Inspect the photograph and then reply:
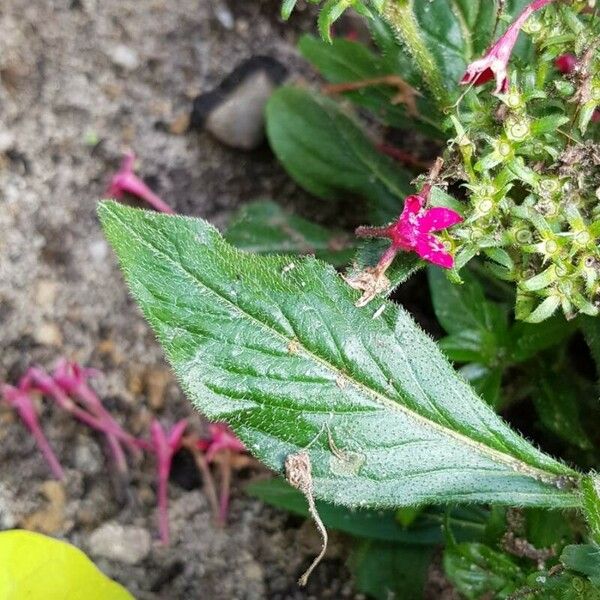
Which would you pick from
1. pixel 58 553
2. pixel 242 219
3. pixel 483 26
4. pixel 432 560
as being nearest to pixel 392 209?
pixel 242 219

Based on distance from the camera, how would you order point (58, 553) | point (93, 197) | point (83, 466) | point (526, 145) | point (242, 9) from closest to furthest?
point (526, 145) → point (58, 553) → point (83, 466) → point (93, 197) → point (242, 9)

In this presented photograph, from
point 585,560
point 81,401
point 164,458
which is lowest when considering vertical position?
point 585,560

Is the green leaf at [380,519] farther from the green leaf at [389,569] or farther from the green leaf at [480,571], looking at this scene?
the green leaf at [480,571]

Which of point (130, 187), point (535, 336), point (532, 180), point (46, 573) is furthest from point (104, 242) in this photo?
point (532, 180)

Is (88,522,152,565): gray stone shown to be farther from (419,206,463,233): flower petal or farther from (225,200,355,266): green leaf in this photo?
(419,206,463,233): flower petal

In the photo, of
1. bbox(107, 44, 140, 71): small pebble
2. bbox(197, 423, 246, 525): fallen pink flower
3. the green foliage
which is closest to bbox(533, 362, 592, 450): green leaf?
the green foliage

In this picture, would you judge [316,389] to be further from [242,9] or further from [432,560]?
[242,9]

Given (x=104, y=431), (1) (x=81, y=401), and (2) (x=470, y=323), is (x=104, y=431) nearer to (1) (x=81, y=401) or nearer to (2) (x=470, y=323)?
(1) (x=81, y=401)
